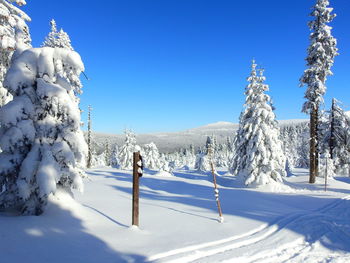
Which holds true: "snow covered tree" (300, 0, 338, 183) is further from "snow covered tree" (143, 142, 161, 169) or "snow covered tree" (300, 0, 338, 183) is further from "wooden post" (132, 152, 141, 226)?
"snow covered tree" (143, 142, 161, 169)

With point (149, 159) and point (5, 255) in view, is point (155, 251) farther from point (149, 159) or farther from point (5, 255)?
point (149, 159)

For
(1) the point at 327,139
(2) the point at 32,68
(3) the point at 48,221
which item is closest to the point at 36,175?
(3) the point at 48,221

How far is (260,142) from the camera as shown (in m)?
23.6

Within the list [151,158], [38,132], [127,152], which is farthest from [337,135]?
[151,158]

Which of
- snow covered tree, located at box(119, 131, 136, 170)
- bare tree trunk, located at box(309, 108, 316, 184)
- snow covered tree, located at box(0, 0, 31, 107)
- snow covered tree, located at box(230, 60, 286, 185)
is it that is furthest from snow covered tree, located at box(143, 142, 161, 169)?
snow covered tree, located at box(0, 0, 31, 107)

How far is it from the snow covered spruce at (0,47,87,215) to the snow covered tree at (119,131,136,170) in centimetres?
4458

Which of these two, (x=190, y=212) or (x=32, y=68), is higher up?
(x=32, y=68)

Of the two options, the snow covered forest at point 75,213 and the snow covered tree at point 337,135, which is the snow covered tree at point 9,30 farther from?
the snow covered tree at point 337,135

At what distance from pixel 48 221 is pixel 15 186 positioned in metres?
1.79

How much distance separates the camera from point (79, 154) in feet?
33.6

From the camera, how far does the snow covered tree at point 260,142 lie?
23.5 meters

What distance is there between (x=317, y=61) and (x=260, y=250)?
21.4 m

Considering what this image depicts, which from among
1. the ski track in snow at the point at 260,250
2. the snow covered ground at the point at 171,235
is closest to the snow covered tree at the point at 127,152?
the snow covered ground at the point at 171,235

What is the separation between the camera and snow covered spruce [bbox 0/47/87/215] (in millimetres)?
9320
